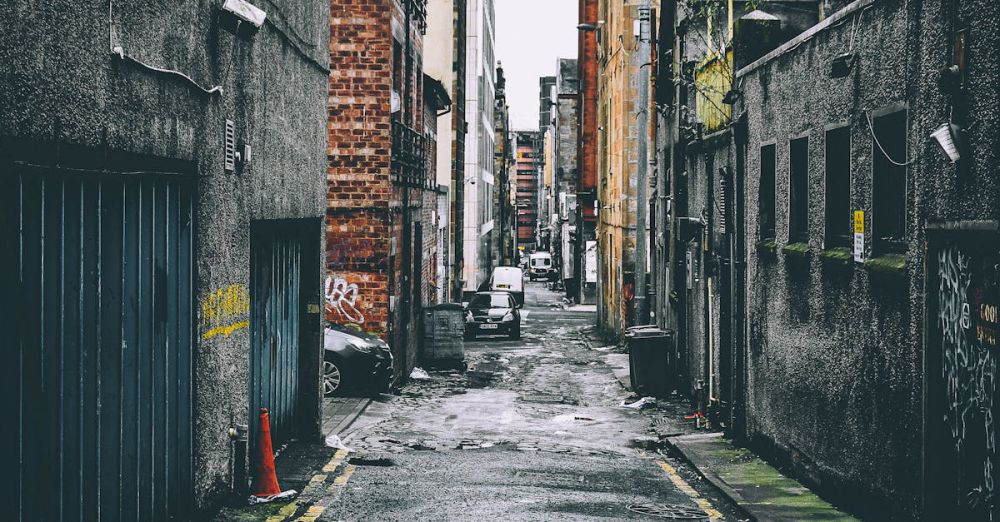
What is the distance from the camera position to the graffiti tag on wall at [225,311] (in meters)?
9.29

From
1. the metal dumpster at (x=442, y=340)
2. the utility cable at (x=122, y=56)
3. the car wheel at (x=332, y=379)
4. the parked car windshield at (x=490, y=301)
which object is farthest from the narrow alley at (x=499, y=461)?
the parked car windshield at (x=490, y=301)

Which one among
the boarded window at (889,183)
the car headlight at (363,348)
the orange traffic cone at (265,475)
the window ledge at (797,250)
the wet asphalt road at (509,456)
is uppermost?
the boarded window at (889,183)

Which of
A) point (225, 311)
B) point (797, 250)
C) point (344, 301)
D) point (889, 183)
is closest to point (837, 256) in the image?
point (889, 183)

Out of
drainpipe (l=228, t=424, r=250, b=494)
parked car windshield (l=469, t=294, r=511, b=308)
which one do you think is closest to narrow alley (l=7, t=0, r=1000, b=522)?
drainpipe (l=228, t=424, r=250, b=494)

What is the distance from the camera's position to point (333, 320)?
1975 centimetres

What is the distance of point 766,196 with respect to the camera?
1415 cm

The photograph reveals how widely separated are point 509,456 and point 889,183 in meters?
5.66

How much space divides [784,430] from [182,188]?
716cm

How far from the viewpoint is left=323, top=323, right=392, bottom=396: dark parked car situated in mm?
18531

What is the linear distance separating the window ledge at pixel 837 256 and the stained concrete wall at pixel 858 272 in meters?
0.05

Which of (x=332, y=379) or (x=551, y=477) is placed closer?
(x=551, y=477)

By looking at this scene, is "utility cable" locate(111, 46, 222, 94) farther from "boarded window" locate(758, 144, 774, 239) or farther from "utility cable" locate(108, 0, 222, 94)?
"boarded window" locate(758, 144, 774, 239)

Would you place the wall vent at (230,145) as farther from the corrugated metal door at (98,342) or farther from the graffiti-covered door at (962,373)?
the graffiti-covered door at (962,373)

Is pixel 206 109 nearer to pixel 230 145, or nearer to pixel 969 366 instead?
pixel 230 145
